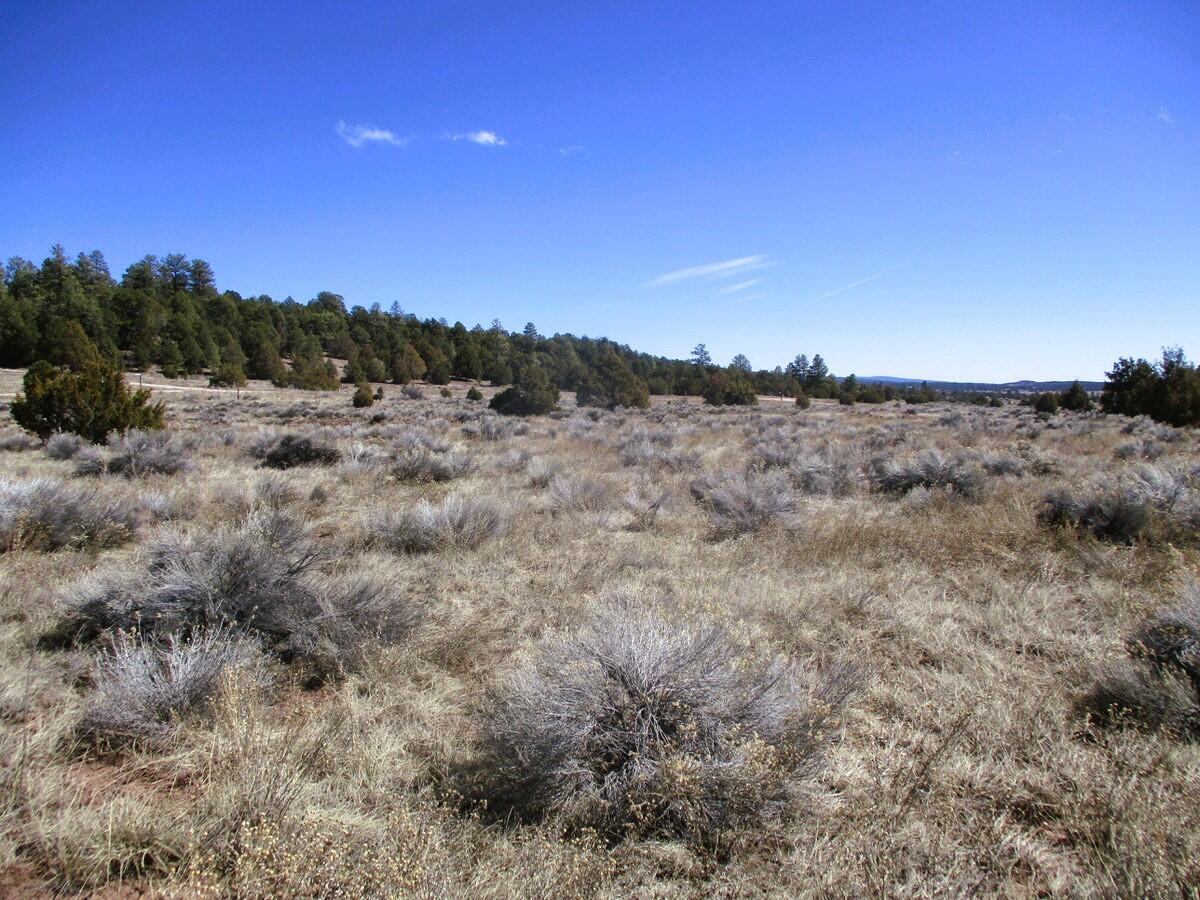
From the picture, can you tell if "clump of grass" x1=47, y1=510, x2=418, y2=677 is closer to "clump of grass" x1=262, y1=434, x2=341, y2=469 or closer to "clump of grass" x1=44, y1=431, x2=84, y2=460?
"clump of grass" x1=262, y1=434, x2=341, y2=469

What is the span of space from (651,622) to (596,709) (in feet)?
2.09

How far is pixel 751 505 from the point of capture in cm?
696

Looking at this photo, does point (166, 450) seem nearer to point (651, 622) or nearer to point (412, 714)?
point (412, 714)

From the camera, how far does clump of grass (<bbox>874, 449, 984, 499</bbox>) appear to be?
317 inches

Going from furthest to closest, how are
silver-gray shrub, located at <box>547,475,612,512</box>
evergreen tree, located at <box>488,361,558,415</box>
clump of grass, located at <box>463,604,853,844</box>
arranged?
evergreen tree, located at <box>488,361,558,415</box> < silver-gray shrub, located at <box>547,475,612,512</box> < clump of grass, located at <box>463,604,853,844</box>

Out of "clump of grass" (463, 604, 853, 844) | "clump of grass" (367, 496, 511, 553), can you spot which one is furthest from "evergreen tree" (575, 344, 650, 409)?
"clump of grass" (463, 604, 853, 844)

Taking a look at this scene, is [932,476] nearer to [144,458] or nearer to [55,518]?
[55,518]

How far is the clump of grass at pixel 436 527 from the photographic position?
19.2 feet

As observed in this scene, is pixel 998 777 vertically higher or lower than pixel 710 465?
lower

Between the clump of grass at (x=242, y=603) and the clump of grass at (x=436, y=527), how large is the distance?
1.64 m

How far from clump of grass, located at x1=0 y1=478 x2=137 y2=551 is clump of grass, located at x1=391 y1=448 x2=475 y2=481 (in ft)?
13.2

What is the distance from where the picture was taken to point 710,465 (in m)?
11.6

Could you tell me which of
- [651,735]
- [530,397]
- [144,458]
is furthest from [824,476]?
[530,397]

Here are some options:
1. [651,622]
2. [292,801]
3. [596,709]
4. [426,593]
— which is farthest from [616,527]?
[292,801]
